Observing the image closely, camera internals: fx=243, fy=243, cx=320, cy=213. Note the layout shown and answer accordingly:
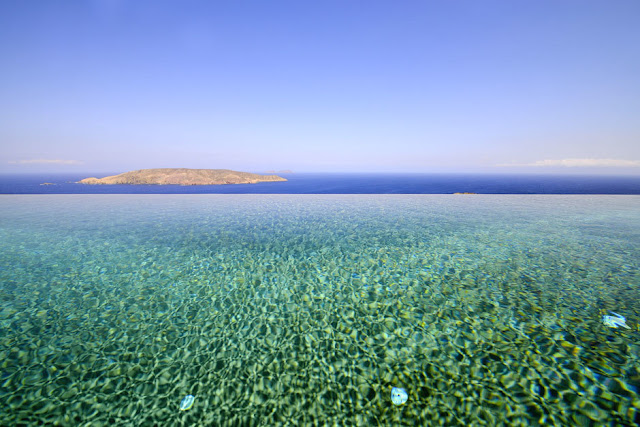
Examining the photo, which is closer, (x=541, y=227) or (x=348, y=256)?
(x=348, y=256)

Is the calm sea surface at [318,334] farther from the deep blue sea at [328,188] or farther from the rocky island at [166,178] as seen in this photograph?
the rocky island at [166,178]

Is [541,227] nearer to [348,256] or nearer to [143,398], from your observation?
[348,256]

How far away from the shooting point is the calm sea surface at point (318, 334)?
4207mm

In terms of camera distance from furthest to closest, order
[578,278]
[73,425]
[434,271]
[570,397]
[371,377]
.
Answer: [434,271]
[578,278]
[371,377]
[570,397]
[73,425]

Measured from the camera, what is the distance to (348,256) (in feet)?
37.0

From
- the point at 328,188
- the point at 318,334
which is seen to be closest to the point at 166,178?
the point at 328,188

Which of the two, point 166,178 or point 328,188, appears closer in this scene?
point 166,178

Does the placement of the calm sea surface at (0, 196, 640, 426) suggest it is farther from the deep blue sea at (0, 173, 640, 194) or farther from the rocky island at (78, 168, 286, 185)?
the rocky island at (78, 168, 286, 185)

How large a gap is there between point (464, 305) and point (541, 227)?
1512 cm

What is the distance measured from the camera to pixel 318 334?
6031 mm

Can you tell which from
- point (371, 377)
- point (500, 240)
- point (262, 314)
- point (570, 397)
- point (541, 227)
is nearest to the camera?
point (570, 397)

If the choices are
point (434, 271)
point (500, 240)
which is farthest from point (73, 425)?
point (500, 240)

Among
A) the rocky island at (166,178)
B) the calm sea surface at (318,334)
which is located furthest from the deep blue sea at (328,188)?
the calm sea surface at (318,334)

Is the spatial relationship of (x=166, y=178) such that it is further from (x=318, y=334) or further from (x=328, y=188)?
(x=318, y=334)
